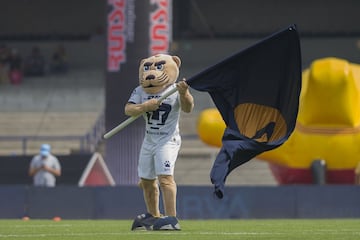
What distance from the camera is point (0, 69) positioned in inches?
1479

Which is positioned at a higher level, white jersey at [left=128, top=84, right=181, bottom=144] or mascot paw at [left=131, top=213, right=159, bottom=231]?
white jersey at [left=128, top=84, right=181, bottom=144]

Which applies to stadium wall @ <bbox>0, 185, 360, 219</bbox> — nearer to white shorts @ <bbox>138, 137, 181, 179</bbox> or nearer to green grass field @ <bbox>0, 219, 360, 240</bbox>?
green grass field @ <bbox>0, 219, 360, 240</bbox>

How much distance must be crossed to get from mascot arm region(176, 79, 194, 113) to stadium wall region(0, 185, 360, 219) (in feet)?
25.7

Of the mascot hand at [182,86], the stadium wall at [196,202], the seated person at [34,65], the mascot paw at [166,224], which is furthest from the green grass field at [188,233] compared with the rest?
the seated person at [34,65]

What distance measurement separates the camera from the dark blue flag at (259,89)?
12.3 metres

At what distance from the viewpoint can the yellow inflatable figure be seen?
784 inches

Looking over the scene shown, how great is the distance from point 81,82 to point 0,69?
2.94 metres

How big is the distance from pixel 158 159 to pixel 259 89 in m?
1.29

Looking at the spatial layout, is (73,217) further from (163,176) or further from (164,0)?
(163,176)

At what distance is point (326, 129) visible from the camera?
20.8m

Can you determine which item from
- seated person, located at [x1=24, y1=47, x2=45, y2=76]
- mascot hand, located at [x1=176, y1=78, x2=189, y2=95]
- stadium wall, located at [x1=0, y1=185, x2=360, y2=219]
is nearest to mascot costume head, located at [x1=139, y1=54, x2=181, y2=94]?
mascot hand, located at [x1=176, y1=78, x2=189, y2=95]

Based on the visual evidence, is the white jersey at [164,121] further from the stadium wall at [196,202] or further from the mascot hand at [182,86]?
the stadium wall at [196,202]

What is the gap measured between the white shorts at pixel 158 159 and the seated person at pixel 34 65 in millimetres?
24880

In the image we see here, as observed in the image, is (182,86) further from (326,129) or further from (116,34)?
(116,34)
